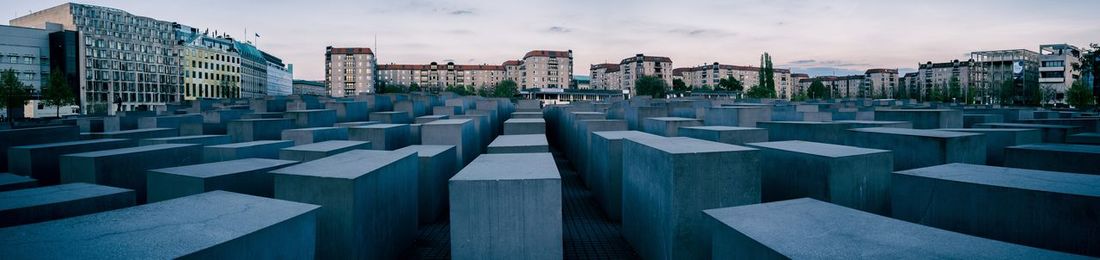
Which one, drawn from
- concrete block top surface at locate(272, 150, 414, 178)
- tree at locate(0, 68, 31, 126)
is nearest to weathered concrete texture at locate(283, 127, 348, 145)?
concrete block top surface at locate(272, 150, 414, 178)

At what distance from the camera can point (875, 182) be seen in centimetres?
776

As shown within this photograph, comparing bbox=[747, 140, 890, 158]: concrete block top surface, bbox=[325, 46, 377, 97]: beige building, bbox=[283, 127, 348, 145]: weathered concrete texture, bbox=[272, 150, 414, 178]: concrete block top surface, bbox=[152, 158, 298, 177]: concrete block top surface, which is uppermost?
bbox=[325, 46, 377, 97]: beige building

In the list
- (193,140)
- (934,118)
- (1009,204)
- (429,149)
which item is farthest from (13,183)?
(934,118)

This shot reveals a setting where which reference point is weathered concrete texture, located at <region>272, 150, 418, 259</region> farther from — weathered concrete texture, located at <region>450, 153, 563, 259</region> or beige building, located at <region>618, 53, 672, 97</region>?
beige building, located at <region>618, 53, 672, 97</region>

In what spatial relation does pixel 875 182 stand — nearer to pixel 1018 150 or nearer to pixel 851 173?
pixel 851 173

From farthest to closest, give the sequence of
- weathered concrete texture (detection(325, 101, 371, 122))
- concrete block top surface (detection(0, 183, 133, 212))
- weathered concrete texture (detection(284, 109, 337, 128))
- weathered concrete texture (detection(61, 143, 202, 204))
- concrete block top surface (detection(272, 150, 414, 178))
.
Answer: weathered concrete texture (detection(325, 101, 371, 122)) → weathered concrete texture (detection(284, 109, 337, 128)) → weathered concrete texture (detection(61, 143, 202, 204)) → concrete block top surface (detection(272, 150, 414, 178)) → concrete block top surface (detection(0, 183, 133, 212))

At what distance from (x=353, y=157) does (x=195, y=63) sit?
104m

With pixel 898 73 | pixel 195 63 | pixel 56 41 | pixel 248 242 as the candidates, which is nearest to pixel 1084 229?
pixel 248 242

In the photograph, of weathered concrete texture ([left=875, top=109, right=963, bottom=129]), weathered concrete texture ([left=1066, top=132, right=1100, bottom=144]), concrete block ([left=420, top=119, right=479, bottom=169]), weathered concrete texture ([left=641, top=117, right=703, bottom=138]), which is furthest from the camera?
weathered concrete texture ([left=875, top=109, right=963, bottom=129])

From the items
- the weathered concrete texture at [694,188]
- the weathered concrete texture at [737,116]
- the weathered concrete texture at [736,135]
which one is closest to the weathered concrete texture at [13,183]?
the weathered concrete texture at [694,188]

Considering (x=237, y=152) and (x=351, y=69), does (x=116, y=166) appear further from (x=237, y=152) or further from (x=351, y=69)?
(x=351, y=69)

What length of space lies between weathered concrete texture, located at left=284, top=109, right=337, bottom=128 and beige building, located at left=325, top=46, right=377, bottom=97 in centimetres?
11260

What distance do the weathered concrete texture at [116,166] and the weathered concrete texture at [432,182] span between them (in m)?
4.82

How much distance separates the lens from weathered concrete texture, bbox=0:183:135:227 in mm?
5680
